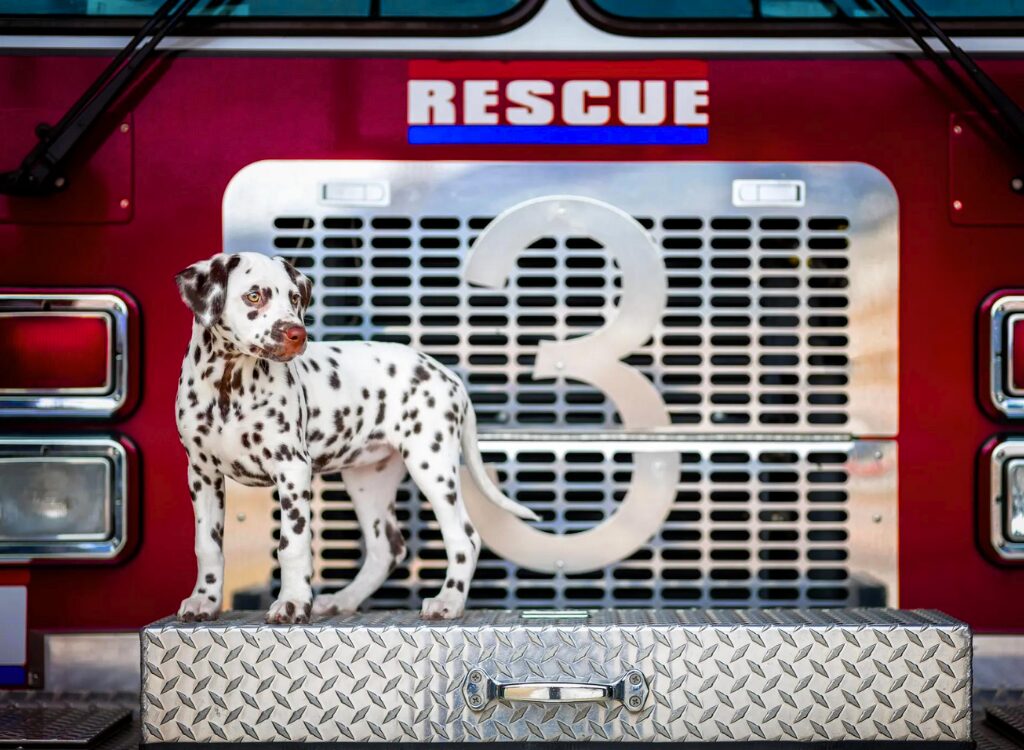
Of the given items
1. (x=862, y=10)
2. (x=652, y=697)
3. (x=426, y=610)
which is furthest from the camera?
(x=862, y=10)

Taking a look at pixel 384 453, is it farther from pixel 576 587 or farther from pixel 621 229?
pixel 621 229

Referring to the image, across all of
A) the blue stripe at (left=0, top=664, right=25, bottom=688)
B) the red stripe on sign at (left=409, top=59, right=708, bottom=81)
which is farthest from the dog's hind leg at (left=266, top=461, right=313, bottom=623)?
the red stripe on sign at (left=409, top=59, right=708, bottom=81)

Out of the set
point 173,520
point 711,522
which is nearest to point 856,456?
point 711,522

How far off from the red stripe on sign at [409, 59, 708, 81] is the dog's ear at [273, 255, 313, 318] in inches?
18.9

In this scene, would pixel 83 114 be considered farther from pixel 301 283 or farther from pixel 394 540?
pixel 394 540

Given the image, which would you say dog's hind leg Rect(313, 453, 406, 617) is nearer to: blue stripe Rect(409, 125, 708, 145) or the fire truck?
the fire truck

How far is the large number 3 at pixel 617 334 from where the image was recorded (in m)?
2.36

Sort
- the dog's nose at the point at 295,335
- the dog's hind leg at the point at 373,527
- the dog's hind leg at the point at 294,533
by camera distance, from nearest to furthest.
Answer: the dog's nose at the point at 295,335 → the dog's hind leg at the point at 294,533 → the dog's hind leg at the point at 373,527

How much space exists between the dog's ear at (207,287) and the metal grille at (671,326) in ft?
0.93

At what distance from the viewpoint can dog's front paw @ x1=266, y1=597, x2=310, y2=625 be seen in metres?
2.08

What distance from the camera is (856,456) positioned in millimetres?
2365

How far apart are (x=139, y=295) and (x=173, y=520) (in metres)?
0.44

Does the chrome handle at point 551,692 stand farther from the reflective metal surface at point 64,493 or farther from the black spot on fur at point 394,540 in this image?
the reflective metal surface at point 64,493

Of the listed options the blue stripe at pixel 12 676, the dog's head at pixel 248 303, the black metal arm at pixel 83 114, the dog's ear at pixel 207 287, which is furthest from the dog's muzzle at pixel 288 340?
the blue stripe at pixel 12 676
